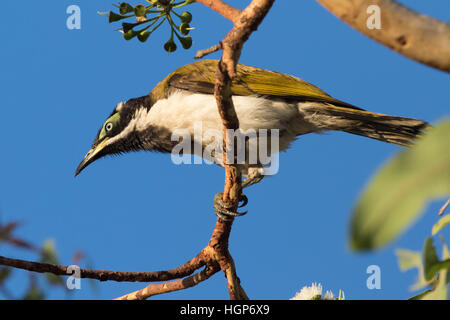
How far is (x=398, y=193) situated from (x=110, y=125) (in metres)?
3.98

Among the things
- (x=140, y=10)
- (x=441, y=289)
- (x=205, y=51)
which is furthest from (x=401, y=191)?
(x=140, y=10)

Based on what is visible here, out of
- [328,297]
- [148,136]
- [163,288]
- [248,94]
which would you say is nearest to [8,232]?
[328,297]

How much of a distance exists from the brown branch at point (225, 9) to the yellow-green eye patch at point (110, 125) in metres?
2.26

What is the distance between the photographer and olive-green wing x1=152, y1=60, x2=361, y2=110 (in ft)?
11.8

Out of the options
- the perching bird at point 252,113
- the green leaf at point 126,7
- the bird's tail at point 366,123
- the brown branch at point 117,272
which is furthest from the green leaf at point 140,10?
the bird's tail at point 366,123

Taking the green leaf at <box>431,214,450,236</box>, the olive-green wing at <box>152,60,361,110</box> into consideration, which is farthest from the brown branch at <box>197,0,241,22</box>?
the olive-green wing at <box>152,60,361,110</box>

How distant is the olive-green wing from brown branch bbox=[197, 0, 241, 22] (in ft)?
4.53

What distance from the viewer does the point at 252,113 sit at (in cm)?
353

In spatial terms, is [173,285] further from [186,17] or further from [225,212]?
[186,17]

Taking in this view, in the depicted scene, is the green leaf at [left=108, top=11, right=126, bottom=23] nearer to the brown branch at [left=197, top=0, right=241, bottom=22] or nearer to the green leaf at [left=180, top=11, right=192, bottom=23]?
the green leaf at [left=180, top=11, right=192, bottom=23]

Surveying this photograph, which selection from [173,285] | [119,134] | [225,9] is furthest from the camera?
[119,134]

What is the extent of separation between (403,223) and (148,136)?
3606 mm

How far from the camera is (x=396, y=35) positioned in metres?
1.12

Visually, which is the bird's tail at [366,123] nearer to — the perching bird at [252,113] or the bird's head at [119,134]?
the perching bird at [252,113]
